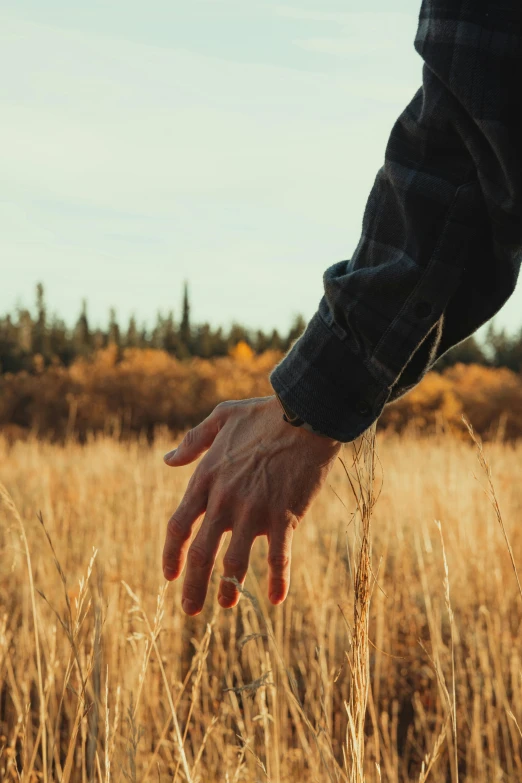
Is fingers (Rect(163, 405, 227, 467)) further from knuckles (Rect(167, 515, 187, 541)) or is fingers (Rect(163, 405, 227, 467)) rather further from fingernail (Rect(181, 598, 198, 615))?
fingernail (Rect(181, 598, 198, 615))

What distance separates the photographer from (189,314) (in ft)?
139

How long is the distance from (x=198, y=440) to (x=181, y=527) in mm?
177

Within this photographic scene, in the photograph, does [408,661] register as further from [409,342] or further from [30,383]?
[30,383]

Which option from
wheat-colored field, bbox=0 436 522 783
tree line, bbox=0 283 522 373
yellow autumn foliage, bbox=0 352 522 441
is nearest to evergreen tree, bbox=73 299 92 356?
tree line, bbox=0 283 522 373

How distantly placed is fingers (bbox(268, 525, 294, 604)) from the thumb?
0.23 meters

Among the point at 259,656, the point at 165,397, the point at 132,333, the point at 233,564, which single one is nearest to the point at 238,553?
the point at 233,564

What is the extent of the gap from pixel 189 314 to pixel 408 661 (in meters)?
40.0

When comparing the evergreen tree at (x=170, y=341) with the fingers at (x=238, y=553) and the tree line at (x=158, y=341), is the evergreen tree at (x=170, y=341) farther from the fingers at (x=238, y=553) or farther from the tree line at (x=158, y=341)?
the fingers at (x=238, y=553)

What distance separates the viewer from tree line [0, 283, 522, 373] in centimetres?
2442

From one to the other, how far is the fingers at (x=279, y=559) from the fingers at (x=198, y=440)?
23 centimetres

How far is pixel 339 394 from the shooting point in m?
1.11

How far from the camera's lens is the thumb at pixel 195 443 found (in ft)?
4.26

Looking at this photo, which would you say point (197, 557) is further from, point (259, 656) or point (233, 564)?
point (259, 656)

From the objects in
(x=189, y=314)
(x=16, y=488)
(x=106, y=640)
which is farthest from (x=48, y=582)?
(x=189, y=314)
